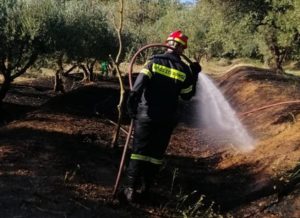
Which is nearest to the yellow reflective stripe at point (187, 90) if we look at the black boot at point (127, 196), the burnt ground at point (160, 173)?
the burnt ground at point (160, 173)

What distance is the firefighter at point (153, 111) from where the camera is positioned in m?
6.75

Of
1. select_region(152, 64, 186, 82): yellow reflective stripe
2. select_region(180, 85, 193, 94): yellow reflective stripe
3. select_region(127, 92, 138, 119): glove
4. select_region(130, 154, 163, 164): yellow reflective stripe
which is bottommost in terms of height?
select_region(130, 154, 163, 164): yellow reflective stripe

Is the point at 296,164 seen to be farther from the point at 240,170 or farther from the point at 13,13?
the point at 13,13

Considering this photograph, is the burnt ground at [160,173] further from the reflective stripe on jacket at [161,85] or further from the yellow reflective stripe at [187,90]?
the yellow reflective stripe at [187,90]

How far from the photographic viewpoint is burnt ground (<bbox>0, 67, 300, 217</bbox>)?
6.41 m

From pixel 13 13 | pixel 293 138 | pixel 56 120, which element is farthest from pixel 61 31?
pixel 293 138

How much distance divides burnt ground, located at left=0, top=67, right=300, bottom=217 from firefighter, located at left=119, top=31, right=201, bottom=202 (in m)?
0.33

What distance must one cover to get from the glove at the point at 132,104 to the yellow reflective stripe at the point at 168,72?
0.44 metres

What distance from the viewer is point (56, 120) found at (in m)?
12.4

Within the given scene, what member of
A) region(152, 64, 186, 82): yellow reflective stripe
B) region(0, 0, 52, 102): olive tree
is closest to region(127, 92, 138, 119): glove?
region(152, 64, 186, 82): yellow reflective stripe

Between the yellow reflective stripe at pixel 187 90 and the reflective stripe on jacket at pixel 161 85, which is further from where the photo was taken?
the yellow reflective stripe at pixel 187 90

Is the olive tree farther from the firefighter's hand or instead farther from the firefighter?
the firefighter

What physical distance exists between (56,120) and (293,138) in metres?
5.54

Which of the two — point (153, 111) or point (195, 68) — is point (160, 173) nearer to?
point (153, 111)
